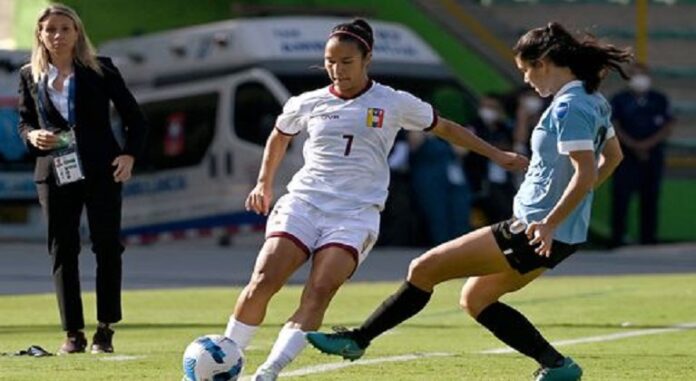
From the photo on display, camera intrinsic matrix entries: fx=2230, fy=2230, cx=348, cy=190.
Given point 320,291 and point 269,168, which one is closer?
point 320,291

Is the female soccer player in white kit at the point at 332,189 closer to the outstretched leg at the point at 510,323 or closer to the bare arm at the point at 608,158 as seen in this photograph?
the outstretched leg at the point at 510,323

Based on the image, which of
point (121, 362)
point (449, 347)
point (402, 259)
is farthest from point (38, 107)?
point (402, 259)

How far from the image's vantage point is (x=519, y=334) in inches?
425

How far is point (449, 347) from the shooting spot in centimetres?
1352

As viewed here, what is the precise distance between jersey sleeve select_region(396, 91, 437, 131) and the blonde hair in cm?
269

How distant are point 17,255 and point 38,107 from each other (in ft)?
43.3

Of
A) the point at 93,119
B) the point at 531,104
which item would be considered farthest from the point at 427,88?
the point at 93,119

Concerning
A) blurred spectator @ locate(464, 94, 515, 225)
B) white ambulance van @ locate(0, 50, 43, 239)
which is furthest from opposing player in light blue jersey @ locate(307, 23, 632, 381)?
white ambulance van @ locate(0, 50, 43, 239)

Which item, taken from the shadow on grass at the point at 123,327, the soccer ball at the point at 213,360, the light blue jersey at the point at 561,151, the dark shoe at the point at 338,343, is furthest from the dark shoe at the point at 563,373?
the shadow on grass at the point at 123,327

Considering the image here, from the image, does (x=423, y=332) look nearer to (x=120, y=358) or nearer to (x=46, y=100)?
(x=120, y=358)

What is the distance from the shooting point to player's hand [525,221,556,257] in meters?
10.2

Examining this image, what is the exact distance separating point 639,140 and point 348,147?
58.6ft

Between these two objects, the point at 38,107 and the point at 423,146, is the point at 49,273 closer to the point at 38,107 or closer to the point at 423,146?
the point at 423,146

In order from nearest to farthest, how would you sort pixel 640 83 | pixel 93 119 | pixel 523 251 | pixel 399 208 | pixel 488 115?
pixel 523 251, pixel 93 119, pixel 399 208, pixel 488 115, pixel 640 83
